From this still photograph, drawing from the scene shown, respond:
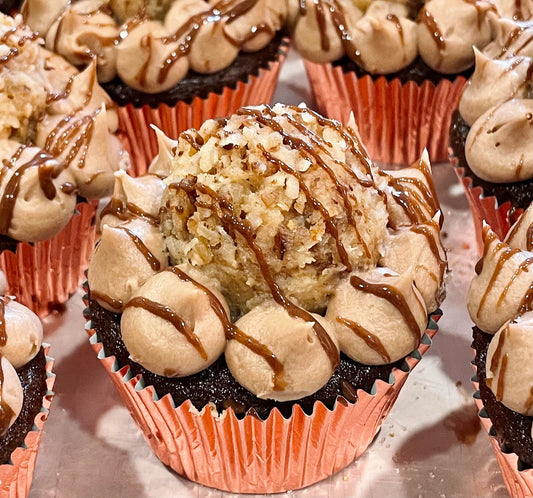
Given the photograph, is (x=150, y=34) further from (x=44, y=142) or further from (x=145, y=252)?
(x=145, y=252)

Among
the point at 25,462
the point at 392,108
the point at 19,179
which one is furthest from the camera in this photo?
the point at 392,108

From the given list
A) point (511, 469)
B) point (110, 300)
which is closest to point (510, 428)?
point (511, 469)

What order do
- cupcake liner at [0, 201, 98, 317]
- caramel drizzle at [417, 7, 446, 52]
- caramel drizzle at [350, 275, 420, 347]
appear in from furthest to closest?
caramel drizzle at [417, 7, 446, 52], cupcake liner at [0, 201, 98, 317], caramel drizzle at [350, 275, 420, 347]

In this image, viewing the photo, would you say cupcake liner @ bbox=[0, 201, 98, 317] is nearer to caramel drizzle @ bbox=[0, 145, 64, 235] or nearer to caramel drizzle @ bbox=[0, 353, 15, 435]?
caramel drizzle @ bbox=[0, 145, 64, 235]

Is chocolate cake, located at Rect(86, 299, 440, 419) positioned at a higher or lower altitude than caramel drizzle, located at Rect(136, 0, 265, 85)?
lower

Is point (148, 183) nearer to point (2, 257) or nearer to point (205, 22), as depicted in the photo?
point (2, 257)

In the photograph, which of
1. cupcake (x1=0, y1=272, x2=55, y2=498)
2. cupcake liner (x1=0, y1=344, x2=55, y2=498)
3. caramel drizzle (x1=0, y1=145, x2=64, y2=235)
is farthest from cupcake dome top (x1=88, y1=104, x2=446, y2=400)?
caramel drizzle (x1=0, y1=145, x2=64, y2=235)
